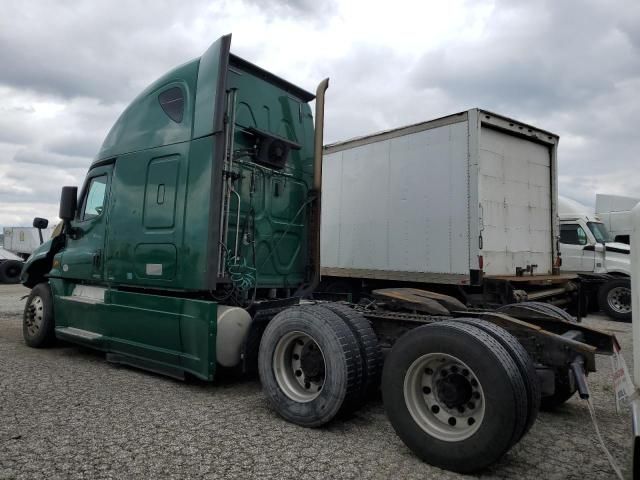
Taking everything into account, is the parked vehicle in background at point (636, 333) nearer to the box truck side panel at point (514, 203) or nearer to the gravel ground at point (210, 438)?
the gravel ground at point (210, 438)

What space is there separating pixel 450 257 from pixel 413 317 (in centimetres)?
340

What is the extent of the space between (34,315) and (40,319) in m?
0.24

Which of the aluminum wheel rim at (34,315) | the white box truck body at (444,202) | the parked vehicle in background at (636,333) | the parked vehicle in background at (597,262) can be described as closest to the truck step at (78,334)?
the aluminum wheel rim at (34,315)

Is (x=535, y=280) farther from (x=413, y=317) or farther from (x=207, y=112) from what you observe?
(x=207, y=112)

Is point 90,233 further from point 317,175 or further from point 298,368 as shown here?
point 298,368

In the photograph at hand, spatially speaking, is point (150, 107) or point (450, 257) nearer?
point (150, 107)

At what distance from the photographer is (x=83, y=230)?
6051 millimetres

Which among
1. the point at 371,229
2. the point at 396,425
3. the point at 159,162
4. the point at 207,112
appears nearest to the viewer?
the point at 396,425

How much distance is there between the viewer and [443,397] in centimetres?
302

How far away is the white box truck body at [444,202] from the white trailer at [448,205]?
0.05ft

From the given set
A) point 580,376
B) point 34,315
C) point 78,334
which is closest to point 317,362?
point 580,376

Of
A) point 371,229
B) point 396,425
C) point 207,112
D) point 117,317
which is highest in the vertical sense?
point 207,112

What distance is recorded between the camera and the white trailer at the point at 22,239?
25.3 meters

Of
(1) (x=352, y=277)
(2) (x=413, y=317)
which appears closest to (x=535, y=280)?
(1) (x=352, y=277)
